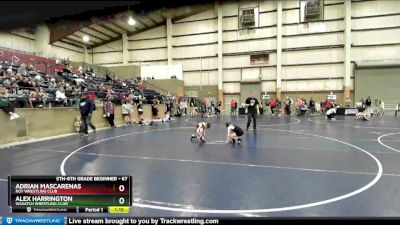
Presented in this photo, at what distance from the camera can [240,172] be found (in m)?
6.20

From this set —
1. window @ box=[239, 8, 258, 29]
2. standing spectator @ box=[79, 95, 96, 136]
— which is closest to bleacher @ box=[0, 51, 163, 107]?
standing spectator @ box=[79, 95, 96, 136]

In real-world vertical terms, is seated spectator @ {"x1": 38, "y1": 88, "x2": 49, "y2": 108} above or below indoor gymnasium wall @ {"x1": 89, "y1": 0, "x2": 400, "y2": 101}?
below

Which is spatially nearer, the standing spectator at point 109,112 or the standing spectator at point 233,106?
the standing spectator at point 109,112

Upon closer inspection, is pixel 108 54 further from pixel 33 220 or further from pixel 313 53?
pixel 33 220

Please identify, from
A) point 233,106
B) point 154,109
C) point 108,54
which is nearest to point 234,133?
point 154,109

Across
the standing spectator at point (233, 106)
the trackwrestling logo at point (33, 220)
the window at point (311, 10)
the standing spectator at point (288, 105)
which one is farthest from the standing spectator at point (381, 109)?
the trackwrestling logo at point (33, 220)

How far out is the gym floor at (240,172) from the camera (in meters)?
4.18

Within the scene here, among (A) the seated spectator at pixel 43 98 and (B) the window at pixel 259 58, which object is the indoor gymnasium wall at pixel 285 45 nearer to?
(B) the window at pixel 259 58

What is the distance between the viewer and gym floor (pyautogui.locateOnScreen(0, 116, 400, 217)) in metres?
4.18

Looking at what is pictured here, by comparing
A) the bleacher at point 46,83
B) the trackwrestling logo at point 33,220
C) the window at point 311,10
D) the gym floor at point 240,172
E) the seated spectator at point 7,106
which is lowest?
the gym floor at point 240,172

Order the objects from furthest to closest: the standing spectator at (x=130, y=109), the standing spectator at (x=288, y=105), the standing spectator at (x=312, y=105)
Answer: the standing spectator at (x=312, y=105) < the standing spectator at (x=288, y=105) < the standing spectator at (x=130, y=109)

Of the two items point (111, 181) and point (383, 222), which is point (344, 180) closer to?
point (383, 222)

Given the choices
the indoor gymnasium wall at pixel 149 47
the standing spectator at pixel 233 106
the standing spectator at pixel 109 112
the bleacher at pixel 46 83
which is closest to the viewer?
the bleacher at pixel 46 83

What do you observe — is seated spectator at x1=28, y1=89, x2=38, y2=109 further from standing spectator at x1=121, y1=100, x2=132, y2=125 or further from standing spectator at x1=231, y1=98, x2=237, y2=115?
standing spectator at x1=231, y1=98, x2=237, y2=115
